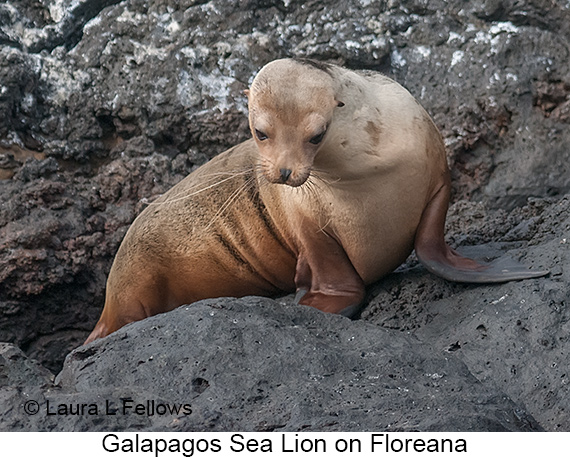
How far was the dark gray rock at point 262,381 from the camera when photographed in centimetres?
287

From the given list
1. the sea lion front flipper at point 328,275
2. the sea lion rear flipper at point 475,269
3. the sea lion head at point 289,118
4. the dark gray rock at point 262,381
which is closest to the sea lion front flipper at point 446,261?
the sea lion rear flipper at point 475,269

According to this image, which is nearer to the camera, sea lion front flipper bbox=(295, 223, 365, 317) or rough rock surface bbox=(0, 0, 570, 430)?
sea lion front flipper bbox=(295, 223, 365, 317)

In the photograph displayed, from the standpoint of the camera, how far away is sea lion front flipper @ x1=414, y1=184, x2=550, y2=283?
418 cm

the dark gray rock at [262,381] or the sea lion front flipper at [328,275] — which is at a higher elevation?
the dark gray rock at [262,381]

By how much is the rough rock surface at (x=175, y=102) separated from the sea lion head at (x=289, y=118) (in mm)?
2103

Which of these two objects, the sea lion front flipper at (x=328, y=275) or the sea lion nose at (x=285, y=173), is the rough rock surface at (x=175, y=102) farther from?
the sea lion nose at (x=285, y=173)

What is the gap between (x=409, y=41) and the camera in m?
6.52

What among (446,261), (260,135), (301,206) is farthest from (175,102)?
(446,261)

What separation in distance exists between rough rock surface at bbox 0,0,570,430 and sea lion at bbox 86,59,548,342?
975 mm

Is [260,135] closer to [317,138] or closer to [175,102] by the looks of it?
[317,138]

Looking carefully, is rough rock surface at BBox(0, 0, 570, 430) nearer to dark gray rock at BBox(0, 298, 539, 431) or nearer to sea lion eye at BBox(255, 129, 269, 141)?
sea lion eye at BBox(255, 129, 269, 141)

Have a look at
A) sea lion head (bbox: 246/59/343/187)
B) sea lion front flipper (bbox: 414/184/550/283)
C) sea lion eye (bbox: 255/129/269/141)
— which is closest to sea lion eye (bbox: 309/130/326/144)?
sea lion head (bbox: 246/59/343/187)

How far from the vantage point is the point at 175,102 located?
21.9 ft

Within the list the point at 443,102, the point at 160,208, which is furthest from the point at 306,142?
the point at 443,102
